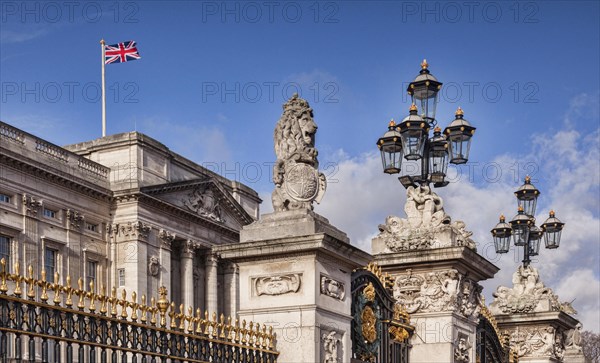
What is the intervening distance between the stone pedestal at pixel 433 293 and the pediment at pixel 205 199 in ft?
138

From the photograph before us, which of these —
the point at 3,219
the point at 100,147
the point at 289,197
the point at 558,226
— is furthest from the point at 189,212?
the point at 289,197

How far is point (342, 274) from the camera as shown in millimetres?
12367

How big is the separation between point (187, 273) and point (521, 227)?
41.4m

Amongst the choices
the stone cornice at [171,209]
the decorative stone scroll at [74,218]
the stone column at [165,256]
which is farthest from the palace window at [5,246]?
the stone column at [165,256]

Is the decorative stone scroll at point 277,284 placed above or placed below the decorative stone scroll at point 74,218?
below

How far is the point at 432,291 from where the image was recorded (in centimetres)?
1467

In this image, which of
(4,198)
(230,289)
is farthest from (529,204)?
(230,289)

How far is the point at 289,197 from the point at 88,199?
43.5m

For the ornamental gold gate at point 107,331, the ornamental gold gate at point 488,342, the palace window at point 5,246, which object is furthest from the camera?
the palace window at point 5,246

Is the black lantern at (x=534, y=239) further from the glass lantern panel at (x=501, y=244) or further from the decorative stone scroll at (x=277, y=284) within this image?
the decorative stone scroll at (x=277, y=284)

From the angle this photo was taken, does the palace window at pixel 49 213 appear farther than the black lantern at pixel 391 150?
Yes

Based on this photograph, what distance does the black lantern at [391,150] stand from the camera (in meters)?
15.2

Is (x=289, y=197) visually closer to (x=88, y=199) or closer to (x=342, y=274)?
(x=342, y=274)

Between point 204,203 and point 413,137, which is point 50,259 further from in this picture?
point 413,137
